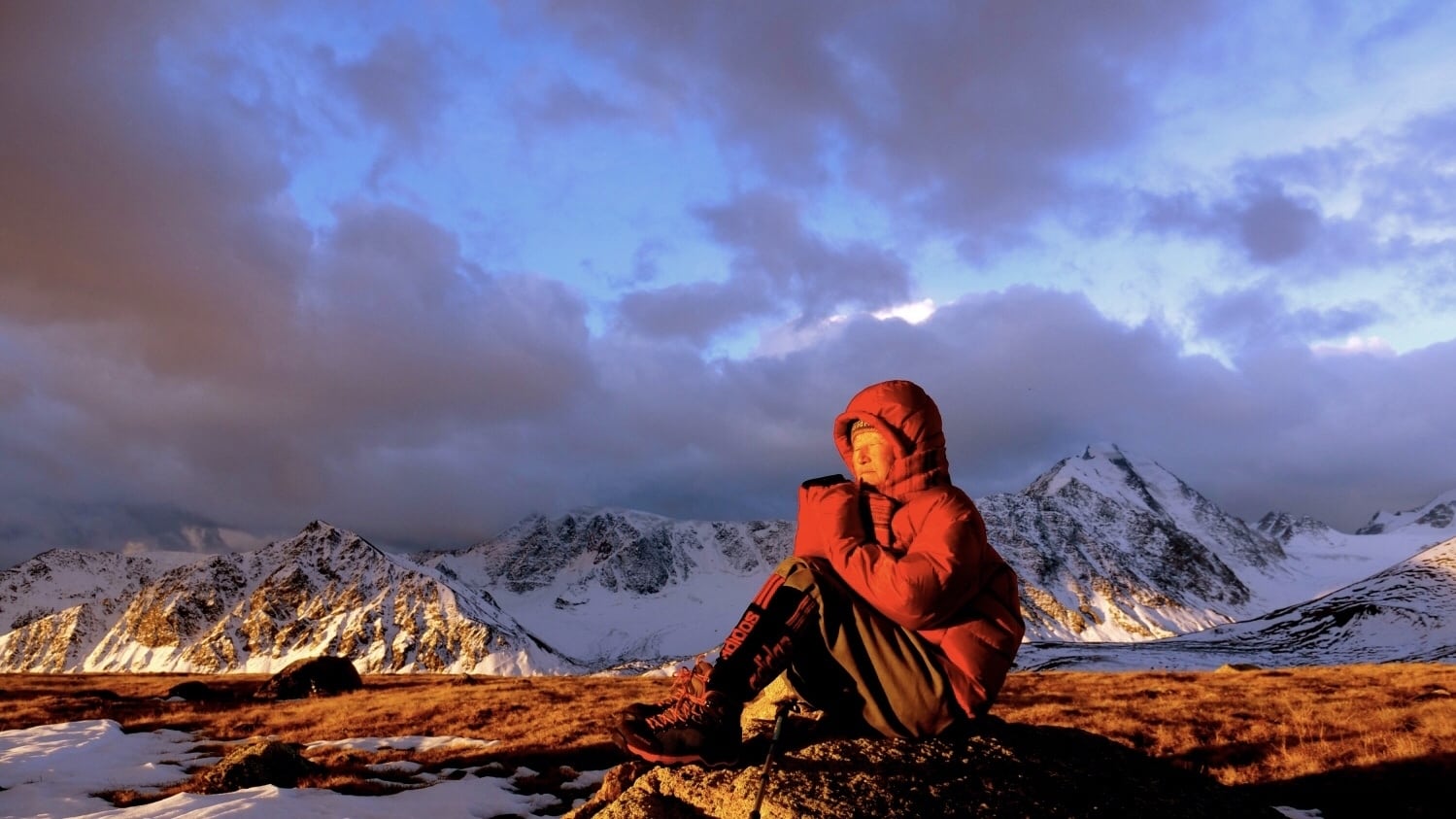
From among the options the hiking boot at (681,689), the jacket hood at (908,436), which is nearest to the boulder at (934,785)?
the hiking boot at (681,689)

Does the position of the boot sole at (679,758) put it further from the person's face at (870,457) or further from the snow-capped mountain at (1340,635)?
the snow-capped mountain at (1340,635)

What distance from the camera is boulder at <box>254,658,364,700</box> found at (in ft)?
111

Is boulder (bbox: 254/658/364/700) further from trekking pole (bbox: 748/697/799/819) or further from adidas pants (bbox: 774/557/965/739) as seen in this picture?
adidas pants (bbox: 774/557/965/739)

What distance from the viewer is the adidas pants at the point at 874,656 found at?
526cm

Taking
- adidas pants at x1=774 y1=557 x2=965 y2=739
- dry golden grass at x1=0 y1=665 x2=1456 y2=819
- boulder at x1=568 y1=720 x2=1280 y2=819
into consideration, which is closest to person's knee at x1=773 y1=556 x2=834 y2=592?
adidas pants at x1=774 y1=557 x2=965 y2=739

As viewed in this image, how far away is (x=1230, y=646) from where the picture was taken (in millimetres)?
121500

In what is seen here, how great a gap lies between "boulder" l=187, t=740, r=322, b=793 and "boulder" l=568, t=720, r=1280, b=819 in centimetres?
825

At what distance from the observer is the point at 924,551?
5.09 metres

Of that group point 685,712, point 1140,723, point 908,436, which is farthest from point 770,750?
point 1140,723

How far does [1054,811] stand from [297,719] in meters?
25.6

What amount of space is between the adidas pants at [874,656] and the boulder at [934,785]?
0.30m

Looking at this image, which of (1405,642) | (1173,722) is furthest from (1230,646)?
(1173,722)

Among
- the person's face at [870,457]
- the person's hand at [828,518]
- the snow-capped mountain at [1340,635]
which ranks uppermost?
the person's face at [870,457]

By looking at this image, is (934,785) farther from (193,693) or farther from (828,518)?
(193,693)
